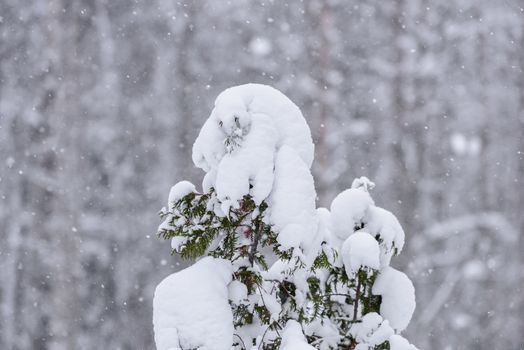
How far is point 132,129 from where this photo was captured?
1267cm

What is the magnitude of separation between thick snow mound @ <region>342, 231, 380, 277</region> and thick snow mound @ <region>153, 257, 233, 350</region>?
2.63ft

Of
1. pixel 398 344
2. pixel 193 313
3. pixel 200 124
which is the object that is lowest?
pixel 193 313

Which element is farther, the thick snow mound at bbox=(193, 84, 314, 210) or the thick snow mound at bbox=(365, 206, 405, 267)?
the thick snow mound at bbox=(365, 206, 405, 267)

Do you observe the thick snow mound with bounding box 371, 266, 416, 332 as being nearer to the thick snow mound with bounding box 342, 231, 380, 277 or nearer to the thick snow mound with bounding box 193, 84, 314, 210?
the thick snow mound with bounding box 342, 231, 380, 277

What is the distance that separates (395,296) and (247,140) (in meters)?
1.28

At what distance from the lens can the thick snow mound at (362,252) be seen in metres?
2.80

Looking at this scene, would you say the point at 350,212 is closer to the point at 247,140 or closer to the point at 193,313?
the point at 247,140

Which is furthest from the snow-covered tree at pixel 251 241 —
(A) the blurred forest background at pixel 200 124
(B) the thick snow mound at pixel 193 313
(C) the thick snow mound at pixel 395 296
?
(A) the blurred forest background at pixel 200 124

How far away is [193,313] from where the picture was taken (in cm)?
220

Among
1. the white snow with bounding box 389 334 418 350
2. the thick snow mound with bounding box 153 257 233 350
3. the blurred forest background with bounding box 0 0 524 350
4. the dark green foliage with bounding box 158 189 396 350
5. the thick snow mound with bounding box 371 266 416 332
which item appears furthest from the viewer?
the blurred forest background with bounding box 0 0 524 350

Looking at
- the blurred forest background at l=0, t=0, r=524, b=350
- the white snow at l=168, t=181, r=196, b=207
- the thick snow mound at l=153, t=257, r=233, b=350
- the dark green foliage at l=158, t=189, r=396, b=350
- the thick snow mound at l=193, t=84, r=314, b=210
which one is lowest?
the thick snow mound at l=153, t=257, r=233, b=350

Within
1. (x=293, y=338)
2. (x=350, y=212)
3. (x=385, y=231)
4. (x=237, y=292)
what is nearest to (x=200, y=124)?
(x=350, y=212)

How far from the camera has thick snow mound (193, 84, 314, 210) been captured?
Result: 227 cm

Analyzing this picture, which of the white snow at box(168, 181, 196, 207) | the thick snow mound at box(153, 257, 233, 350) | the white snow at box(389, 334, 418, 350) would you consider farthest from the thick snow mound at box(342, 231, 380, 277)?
the white snow at box(168, 181, 196, 207)
